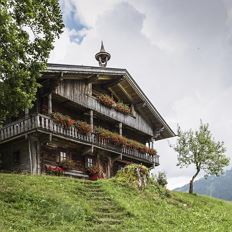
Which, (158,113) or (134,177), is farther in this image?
(158,113)

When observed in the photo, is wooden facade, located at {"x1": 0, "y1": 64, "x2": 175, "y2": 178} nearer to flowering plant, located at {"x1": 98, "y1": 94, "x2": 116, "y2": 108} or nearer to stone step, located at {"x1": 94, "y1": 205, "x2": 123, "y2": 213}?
flowering plant, located at {"x1": 98, "y1": 94, "x2": 116, "y2": 108}

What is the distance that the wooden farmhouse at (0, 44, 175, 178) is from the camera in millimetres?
30172

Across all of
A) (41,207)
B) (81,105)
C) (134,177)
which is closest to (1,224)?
(41,207)

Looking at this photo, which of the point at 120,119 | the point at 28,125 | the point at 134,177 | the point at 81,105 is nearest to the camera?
the point at 134,177

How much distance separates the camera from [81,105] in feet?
111

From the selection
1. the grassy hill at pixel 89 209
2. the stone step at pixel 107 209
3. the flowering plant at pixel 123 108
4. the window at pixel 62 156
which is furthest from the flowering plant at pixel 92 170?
the stone step at pixel 107 209

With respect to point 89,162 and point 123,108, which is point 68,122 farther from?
point 123,108

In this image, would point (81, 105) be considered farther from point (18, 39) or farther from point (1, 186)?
point (18, 39)

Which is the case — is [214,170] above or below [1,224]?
above

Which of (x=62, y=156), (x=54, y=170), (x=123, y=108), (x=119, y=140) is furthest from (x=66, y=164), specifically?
(x=123, y=108)

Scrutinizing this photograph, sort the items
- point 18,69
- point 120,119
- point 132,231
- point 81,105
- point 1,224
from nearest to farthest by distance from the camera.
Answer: point 1,224, point 132,231, point 18,69, point 81,105, point 120,119

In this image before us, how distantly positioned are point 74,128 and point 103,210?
1323cm

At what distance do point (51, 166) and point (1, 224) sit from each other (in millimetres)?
16501

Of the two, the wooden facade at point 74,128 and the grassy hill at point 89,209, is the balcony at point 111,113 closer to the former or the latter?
the wooden facade at point 74,128
